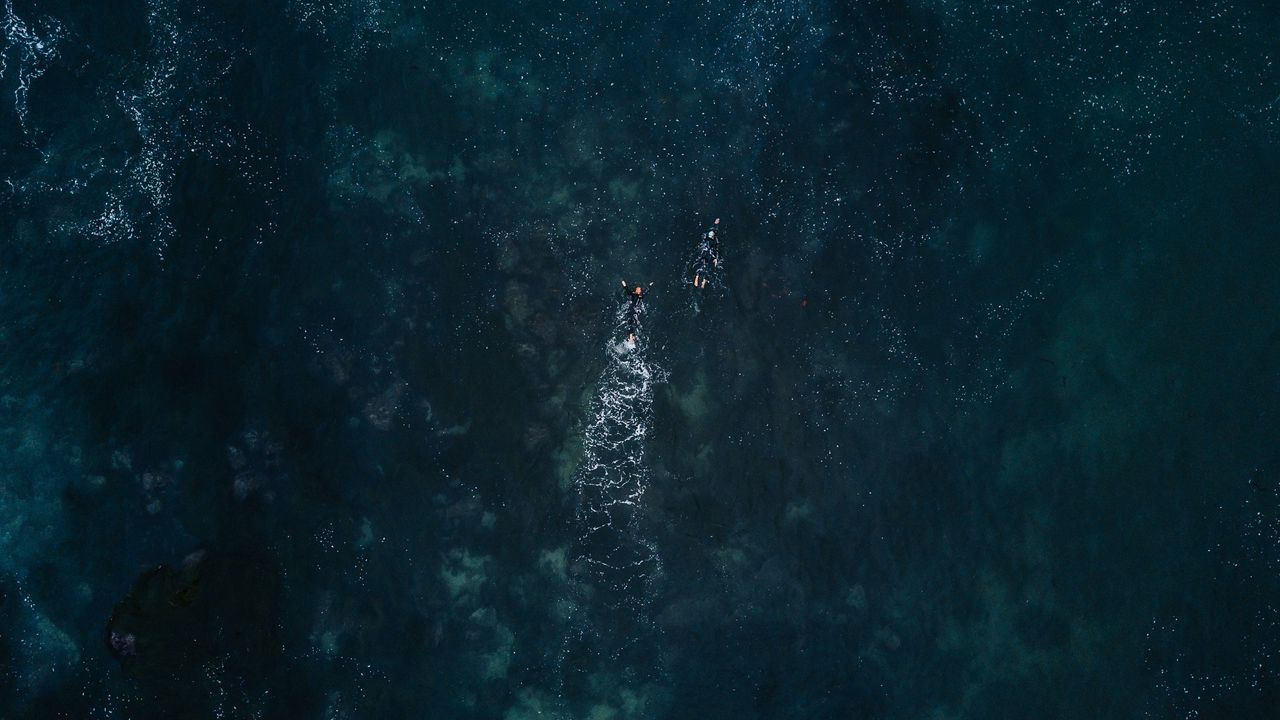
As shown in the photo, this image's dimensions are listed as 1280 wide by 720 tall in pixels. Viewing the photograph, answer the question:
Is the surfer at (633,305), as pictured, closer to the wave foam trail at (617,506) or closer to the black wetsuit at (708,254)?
the wave foam trail at (617,506)

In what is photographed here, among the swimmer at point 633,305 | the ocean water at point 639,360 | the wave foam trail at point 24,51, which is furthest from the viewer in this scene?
the wave foam trail at point 24,51

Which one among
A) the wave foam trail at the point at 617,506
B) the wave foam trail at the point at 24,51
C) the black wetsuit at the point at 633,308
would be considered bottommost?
the wave foam trail at the point at 617,506

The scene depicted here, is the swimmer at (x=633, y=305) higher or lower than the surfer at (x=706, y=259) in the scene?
lower

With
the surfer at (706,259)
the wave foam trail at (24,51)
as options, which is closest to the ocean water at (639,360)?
the wave foam trail at (24,51)

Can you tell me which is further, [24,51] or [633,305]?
[24,51]

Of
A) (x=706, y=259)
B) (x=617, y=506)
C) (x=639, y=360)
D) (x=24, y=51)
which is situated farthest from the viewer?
(x=24, y=51)

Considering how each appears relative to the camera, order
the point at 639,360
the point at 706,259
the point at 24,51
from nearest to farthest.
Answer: the point at 639,360 → the point at 706,259 → the point at 24,51

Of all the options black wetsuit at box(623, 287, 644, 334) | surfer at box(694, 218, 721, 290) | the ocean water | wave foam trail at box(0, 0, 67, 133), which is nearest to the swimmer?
black wetsuit at box(623, 287, 644, 334)

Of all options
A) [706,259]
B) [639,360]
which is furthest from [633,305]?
[706,259]

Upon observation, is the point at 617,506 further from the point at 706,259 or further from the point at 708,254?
the point at 708,254
